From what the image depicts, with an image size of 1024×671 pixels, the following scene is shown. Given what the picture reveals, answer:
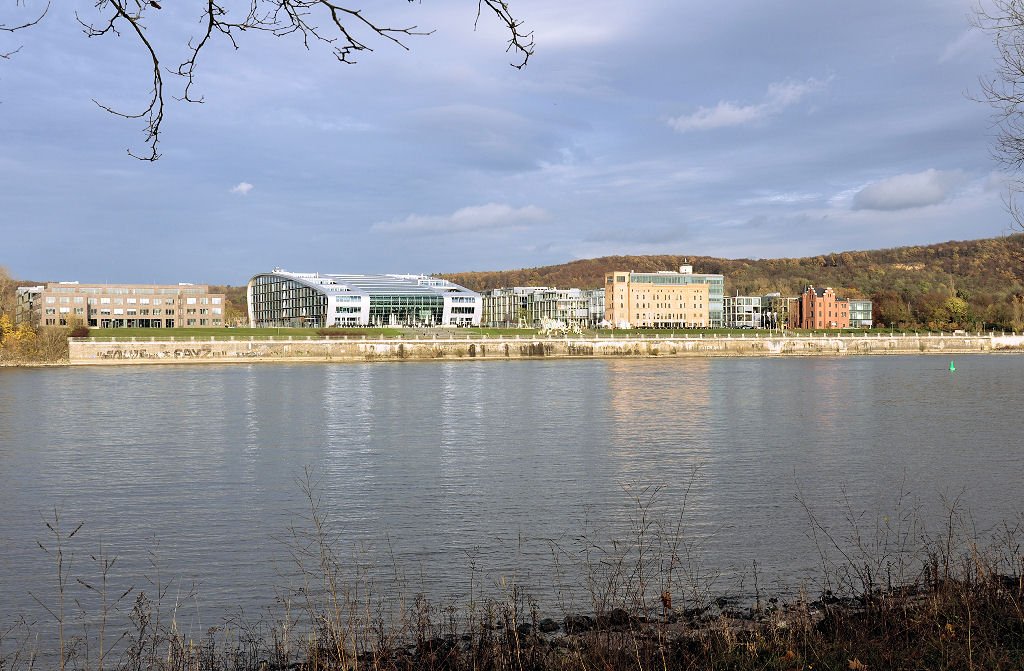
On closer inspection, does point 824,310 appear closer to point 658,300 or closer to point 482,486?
point 658,300

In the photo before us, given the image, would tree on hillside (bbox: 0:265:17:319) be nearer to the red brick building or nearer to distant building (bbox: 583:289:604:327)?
distant building (bbox: 583:289:604:327)

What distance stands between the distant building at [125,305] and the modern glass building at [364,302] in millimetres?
11359

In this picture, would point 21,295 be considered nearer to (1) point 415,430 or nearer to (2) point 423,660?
(1) point 415,430

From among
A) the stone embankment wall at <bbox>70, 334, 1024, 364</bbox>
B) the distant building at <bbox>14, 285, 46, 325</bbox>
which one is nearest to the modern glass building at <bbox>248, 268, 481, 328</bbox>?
the stone embankment wall at <bbox>70, 334, 1024, 364</bbox>

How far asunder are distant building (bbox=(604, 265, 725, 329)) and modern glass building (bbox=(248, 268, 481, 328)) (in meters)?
38.8

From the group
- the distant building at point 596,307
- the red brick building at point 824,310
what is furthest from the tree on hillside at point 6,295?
the red brick building at point 824,310

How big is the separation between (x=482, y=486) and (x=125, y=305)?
429 ft

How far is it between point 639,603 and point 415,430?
73.5ft

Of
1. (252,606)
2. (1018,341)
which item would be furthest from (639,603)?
(1018,341)

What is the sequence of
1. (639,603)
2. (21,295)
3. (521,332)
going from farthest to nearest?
(21,295)
(521,332)
(639,603)

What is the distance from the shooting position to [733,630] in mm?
8688

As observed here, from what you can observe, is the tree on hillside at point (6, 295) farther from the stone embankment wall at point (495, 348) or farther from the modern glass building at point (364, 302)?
the modern glass building at point (364, 302)

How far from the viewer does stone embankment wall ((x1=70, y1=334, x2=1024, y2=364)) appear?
9238 cm

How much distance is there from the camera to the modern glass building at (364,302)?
13725 cm
